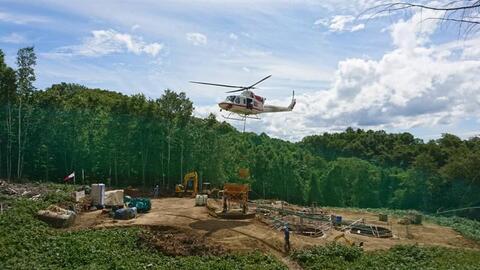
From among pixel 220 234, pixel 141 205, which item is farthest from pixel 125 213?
pixel 220 234

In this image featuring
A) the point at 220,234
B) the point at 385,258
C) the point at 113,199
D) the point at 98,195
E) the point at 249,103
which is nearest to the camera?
the point at 385,258

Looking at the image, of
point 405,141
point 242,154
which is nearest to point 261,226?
point 242,154

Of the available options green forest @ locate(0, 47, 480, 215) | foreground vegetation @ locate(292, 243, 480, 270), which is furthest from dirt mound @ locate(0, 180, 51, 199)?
foreground vegetation @ locate(292, 243, 480, 270)

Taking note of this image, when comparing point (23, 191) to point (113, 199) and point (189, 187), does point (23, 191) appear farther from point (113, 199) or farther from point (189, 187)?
point (189, 187)

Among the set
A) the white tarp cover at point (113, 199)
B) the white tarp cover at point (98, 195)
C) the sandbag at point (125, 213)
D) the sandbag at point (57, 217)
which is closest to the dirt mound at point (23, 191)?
the white tarp cover at point (98, 195)

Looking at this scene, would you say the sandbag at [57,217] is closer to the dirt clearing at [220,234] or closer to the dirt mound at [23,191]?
the dirt clearing at [220,234]

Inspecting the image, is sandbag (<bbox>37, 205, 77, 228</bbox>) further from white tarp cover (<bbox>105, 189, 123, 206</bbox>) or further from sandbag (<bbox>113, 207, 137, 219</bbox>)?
white tarp cover (<bbox>105, 189, 123, 206</bbox>)
